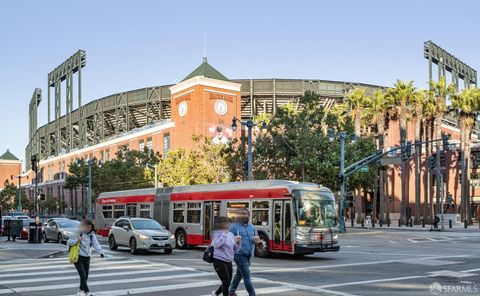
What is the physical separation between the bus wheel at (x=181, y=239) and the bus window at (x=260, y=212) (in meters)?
5.43

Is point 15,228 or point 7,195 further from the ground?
point 7,195

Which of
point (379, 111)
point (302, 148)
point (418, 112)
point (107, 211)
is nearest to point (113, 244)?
point (107, 211)

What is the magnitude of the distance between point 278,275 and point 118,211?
18940 mm

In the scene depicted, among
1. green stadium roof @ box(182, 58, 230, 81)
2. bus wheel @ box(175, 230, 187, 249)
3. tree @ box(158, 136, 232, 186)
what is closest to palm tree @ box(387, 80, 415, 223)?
tree @ box(158, 136, 232, 186)

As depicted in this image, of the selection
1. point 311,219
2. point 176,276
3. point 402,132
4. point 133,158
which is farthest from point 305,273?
point 133,158

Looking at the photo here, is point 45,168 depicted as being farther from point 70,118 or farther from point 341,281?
point 341,281

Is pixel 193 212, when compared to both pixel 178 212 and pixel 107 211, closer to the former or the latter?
pixel 178 212

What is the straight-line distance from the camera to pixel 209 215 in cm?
2545

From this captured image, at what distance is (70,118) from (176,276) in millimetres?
107881

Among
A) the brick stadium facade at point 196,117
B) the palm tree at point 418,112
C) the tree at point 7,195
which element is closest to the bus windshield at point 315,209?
the palm tree at point 418,112

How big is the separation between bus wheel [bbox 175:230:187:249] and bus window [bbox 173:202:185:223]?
57cm

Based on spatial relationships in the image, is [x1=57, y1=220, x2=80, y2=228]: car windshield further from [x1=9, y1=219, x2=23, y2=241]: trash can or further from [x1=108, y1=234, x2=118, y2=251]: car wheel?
[x1=108, y1=234, x2=118, y2=251]: car wheel

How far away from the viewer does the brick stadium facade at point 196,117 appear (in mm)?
80875

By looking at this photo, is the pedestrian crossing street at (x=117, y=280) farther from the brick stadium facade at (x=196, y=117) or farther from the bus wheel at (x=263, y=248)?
the brick stadium facade at (x=196, y=117)
